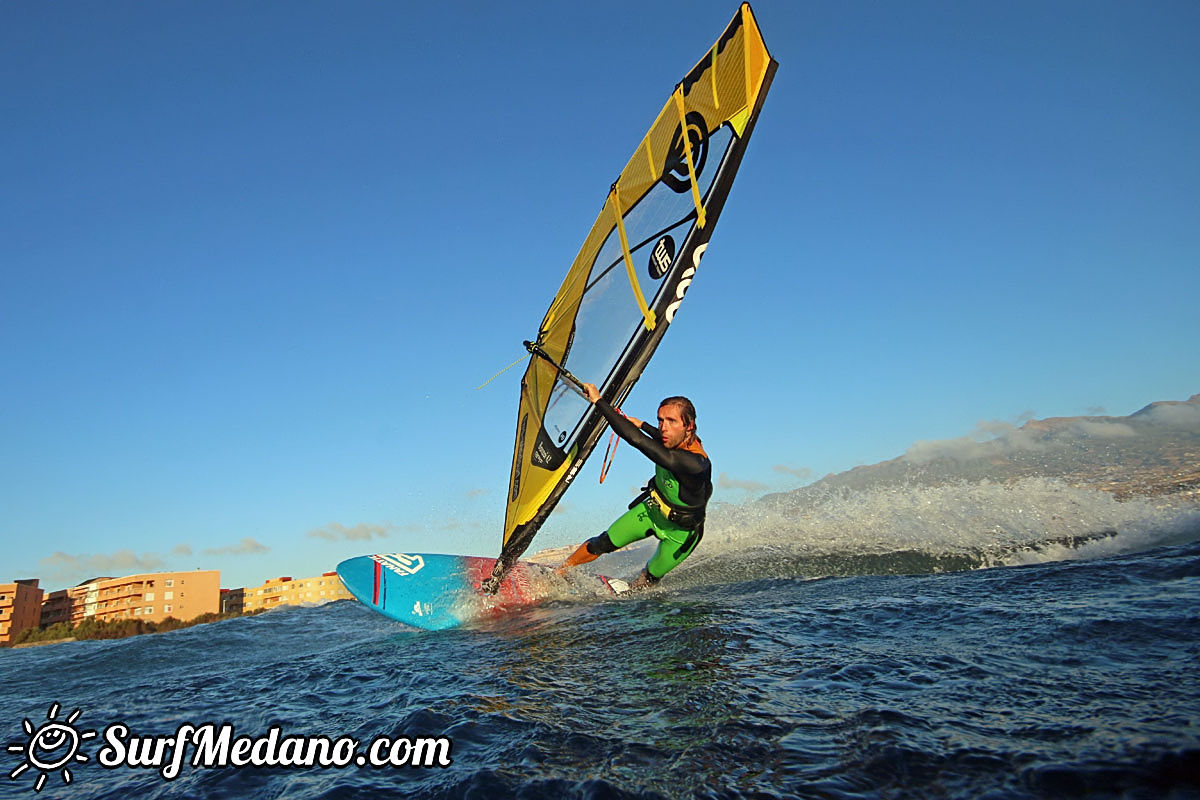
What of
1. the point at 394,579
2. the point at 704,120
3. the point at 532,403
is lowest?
the point at 394,579

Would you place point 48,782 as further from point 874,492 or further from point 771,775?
point 874,492

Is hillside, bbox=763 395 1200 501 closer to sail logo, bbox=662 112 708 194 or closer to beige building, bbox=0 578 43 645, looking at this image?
sail logo, bbox=662 112 708 194

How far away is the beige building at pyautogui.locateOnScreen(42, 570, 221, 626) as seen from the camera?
170 feet

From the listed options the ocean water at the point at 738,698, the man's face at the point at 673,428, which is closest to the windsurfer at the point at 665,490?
the man's face at the point at 673,428

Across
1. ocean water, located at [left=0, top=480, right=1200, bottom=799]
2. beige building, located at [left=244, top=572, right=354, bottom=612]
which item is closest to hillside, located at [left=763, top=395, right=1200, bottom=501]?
ocean water, located at [left=0, top=480, right=1200, bottom=799]

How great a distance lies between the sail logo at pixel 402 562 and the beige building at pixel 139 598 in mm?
60884

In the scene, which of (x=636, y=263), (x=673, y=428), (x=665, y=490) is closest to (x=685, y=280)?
(x=636, y=263)

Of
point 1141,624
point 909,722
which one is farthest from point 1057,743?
point 1141,624

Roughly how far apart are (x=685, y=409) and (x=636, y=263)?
1445 millimetres

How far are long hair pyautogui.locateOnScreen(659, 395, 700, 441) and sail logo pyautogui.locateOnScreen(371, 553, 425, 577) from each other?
4166 millimetres

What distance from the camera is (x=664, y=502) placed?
6.18 metres

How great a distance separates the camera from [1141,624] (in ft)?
9.39

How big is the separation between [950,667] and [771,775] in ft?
4.30

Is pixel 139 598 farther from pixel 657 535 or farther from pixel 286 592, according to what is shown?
pixel 657 535
